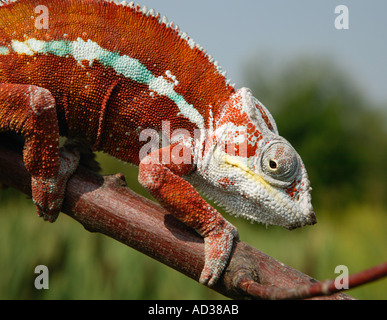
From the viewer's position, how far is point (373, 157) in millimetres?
25594

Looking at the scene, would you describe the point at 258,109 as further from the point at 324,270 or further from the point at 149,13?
the point at 324,270

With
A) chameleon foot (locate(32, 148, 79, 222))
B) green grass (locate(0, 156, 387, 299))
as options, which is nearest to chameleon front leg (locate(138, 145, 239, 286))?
chameleon foot (locate(32, 148, 79, 222))

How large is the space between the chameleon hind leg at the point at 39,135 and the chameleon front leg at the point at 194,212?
0.49m

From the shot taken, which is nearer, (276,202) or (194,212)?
(194,212)

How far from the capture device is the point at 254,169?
264cm

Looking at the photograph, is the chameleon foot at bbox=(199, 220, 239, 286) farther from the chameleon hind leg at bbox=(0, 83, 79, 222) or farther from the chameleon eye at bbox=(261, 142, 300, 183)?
the chameleon hind leg at bbox=(0, 83, 79, 222)

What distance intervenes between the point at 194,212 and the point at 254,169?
0.50 metres

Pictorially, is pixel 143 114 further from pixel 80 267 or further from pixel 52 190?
pixel 80 267

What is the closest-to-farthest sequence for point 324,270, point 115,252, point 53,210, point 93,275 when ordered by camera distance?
point 53,210 → point 93,275 → point 115,252 → point 324,270

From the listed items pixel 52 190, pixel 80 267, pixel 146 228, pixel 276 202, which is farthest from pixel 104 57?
pixel 80 267

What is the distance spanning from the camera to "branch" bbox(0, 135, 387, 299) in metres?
2.27

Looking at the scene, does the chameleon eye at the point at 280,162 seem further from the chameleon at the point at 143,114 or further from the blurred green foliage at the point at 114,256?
the blurred green foliage at the point at 114,256
